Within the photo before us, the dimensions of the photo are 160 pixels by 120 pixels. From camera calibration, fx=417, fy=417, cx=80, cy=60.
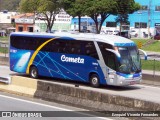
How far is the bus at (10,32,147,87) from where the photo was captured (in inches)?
843

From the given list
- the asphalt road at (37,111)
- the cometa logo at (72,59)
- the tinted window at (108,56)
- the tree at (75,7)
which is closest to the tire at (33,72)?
the cometa logo at (72,59)

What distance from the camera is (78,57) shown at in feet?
75.7

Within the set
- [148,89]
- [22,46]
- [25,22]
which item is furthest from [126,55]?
[25,22]

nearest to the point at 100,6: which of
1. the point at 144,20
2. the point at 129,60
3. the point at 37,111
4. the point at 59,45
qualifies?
the point at 59,45

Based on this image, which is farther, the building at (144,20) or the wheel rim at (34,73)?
the building at (144,20)

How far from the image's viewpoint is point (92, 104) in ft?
44.6

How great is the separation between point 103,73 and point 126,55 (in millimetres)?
1523

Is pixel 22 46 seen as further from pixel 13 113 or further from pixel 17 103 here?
pixel 13 113

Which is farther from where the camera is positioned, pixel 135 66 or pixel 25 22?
pixel 25 22

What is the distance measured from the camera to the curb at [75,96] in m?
12.1

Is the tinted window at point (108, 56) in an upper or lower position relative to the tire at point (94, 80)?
upper

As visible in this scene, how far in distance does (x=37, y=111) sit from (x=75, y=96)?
172cm

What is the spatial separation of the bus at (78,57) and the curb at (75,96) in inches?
221

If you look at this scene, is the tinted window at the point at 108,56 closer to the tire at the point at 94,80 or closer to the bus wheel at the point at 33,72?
the tire at the point at 94,80
